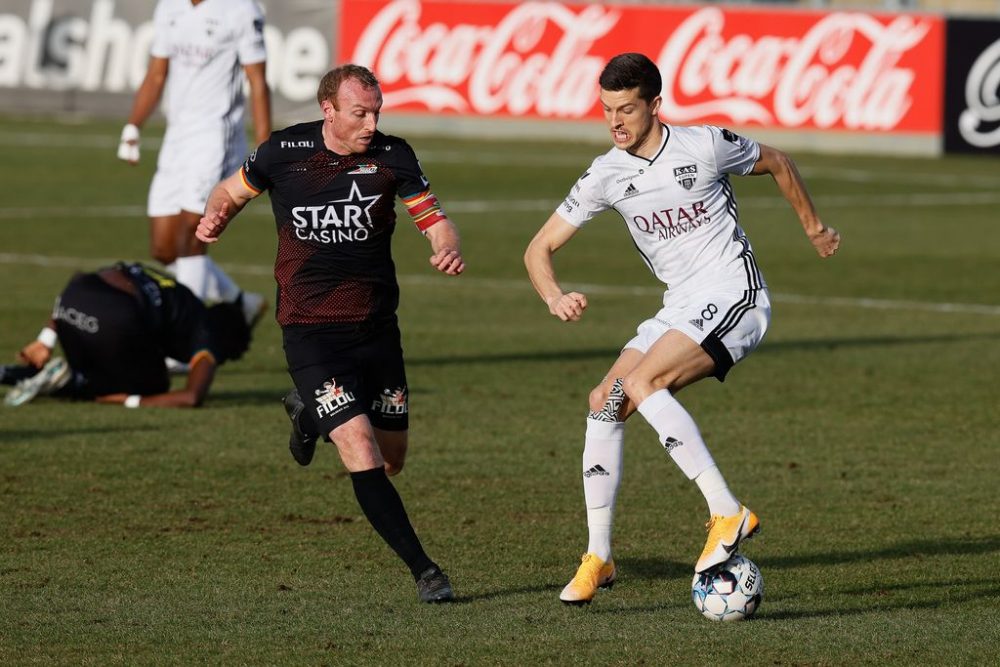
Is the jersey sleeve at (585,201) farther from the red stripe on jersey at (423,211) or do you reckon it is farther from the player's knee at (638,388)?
the player's knee at (638,388)

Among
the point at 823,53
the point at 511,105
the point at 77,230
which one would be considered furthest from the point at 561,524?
the point at 511,105

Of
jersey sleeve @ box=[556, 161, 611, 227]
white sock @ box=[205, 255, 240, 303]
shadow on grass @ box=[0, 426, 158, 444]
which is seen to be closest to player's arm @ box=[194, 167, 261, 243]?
jersey sleeve @ box=[556, 161, 611, 227]

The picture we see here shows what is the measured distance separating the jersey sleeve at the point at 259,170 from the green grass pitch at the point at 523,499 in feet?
5.17

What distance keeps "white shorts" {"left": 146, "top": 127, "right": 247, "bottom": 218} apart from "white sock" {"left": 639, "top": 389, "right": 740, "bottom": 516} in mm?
6367

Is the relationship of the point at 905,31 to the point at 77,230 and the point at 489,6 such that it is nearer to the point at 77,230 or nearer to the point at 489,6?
the point at 489,6

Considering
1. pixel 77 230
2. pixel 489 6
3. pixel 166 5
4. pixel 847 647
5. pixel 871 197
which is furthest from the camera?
pixel 489 6

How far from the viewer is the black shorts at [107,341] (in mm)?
11547

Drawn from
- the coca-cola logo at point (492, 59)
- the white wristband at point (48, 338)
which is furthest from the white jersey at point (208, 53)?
the coca-cola logo at point (492, 59)

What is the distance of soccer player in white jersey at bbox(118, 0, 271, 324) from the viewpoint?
43.0 feet

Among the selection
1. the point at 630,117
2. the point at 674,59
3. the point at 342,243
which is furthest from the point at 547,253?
the point at 674,59

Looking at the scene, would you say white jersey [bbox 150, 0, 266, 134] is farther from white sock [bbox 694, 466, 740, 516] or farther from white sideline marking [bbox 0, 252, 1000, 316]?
white sock [bbox 694, 466, 740, 516]

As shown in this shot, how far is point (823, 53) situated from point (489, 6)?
232 inches

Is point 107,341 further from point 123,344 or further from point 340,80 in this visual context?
point 340,80

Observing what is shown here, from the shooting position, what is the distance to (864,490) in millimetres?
9688
